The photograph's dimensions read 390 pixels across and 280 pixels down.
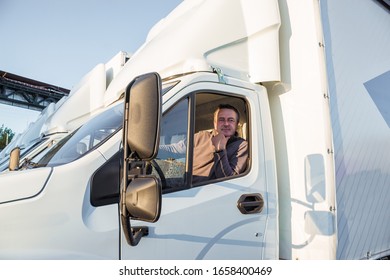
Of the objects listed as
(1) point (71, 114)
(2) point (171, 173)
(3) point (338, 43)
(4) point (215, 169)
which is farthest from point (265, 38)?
(1) point (71, 114)

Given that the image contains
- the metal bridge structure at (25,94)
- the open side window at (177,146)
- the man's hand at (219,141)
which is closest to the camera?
the open side window at (177,146)

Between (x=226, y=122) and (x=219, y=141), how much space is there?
205mm

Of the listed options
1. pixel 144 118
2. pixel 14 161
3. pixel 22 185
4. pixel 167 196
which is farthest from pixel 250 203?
pixel 14 161

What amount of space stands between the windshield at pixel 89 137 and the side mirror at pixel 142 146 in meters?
0.50

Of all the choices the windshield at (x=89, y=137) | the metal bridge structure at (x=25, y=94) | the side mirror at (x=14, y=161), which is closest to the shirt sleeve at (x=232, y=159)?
the windshield at (x=89, y=137)

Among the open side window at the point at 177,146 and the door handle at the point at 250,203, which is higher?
the open side window at the point at 177,146

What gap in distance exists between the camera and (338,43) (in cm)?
290

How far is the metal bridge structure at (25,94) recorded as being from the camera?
52.9 ft

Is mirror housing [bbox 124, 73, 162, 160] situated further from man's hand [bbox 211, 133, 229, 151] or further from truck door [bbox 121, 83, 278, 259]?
man's hand [bbox 211, 133, 229, 151]

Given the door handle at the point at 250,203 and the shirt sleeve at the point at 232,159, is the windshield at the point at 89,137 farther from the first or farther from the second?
the door handle at the point at 250,203

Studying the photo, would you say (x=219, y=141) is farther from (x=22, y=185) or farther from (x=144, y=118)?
(x=22, y=185)

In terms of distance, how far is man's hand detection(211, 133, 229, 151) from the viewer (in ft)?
8.08

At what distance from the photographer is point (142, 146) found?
1392 millimetres
